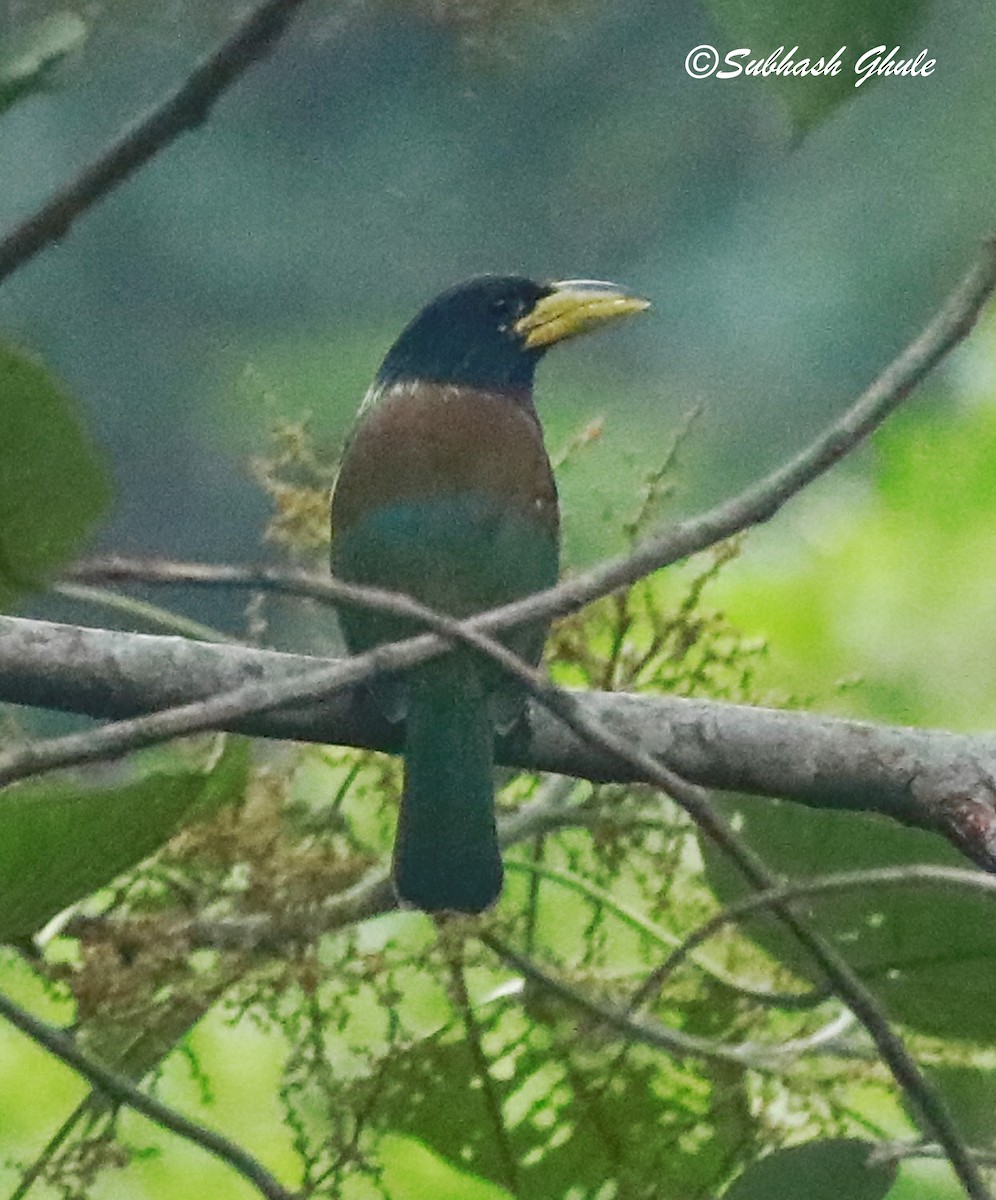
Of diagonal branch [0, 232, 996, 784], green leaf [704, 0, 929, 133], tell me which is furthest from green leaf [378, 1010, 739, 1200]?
green leaf [704, 0, 929, 133]

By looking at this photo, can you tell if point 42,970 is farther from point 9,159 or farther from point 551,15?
point 551,15

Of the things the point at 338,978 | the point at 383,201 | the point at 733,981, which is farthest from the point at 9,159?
the point at 733,981

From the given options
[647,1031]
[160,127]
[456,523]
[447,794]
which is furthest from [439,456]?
[160,127]

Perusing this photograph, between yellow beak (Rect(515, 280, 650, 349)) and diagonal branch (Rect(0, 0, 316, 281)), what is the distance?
1.42ft

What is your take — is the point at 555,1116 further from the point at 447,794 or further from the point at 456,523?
the point at 456,523

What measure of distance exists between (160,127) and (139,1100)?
0.44 metres

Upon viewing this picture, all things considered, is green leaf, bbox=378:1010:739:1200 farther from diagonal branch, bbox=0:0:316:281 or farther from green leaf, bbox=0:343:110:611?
diagonal branch, bbox=0:0:316:281

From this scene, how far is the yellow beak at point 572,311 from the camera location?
0.88 metres

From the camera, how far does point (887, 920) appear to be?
0.77 metres

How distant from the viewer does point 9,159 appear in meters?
0.86

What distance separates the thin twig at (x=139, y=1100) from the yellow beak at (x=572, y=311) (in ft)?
1.35

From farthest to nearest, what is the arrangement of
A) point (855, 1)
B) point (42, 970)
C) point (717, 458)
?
1. point (717, 458)
2. point (42, 970)
3. point (855, 1)

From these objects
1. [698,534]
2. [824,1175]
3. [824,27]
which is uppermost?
[824,27]

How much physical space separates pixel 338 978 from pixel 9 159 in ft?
1.42
